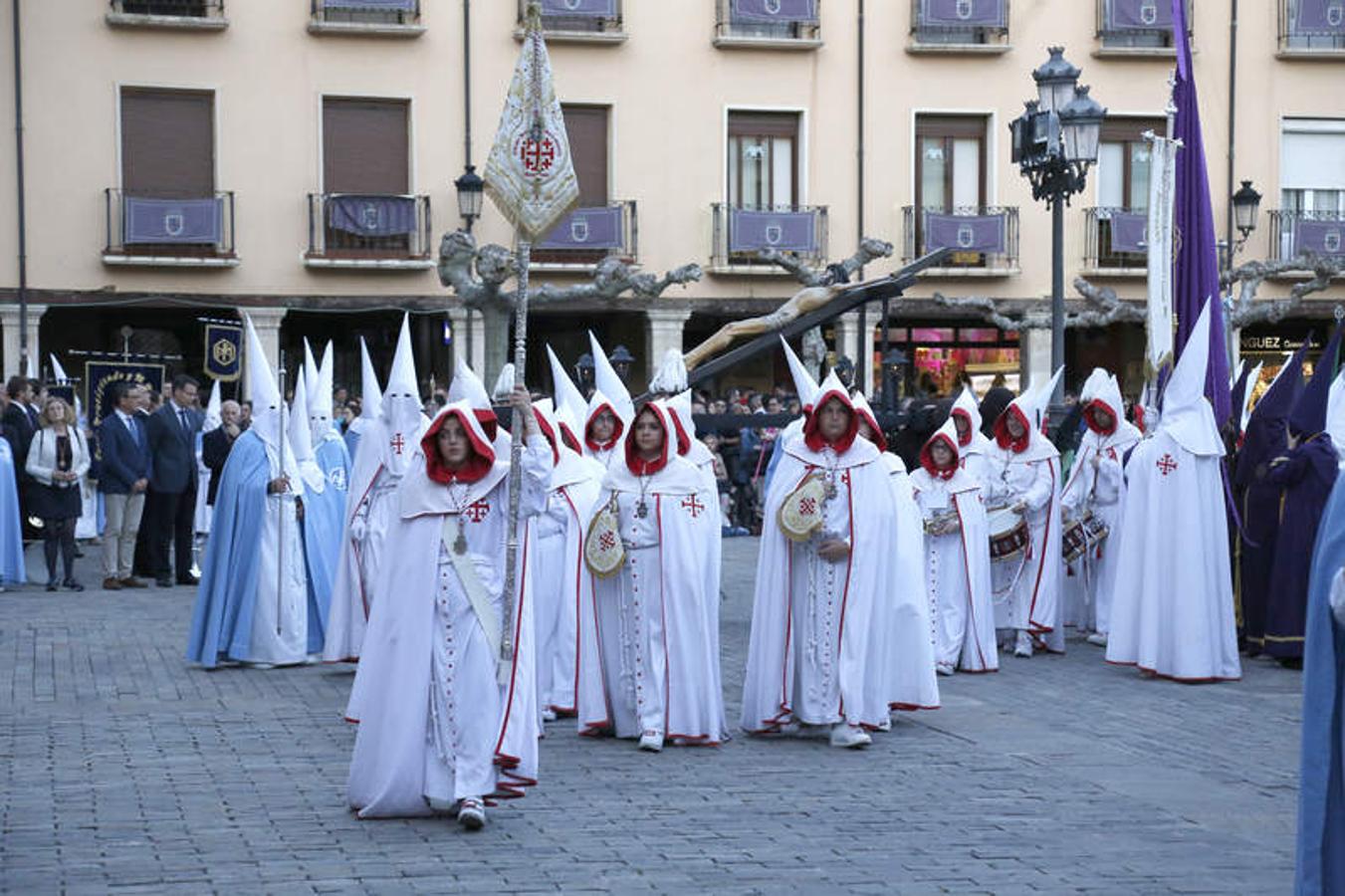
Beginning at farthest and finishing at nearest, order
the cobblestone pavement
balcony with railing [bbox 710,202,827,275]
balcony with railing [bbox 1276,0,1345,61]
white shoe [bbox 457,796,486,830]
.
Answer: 1. balcony with railing [bbox 1276,0,1345,61]
2. balcony with railing [bbox 710,202,827,275]
3. white shoe [bbox 457,796,486,830]
4. the cobblestone pavement

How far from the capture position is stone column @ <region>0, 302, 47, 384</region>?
92.7 ft

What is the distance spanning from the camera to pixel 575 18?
30.0 m

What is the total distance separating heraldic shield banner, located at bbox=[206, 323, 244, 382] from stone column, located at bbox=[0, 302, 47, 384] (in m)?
10.2

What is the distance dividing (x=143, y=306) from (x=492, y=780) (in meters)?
22.5

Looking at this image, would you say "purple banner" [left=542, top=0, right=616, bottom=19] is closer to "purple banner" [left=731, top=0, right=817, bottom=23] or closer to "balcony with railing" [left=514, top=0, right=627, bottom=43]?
"balcony with railing" [left=514, top=0, right=627, bottom=43]

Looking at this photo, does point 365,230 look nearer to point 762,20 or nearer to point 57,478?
point 762,20

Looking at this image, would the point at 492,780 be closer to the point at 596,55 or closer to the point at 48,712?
the point at 48,712

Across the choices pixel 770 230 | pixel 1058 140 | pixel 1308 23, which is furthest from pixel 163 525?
pixel 1308 23

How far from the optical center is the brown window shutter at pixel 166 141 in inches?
1130

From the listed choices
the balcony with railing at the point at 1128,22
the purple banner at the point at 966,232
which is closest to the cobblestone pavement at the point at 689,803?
the purple banner at the point at 966,232

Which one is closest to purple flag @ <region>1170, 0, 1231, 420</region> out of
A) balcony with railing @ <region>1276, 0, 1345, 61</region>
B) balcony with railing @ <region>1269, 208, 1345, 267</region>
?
balcony with railing @ <region>1269, 208, 1345, 267</region>

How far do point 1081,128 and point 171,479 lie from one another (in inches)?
361

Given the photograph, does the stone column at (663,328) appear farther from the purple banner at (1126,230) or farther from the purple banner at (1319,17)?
the purple banner at (1319,17)

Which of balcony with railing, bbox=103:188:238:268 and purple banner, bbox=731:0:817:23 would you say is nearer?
balcony with railing, bbox=103:188:238:268
